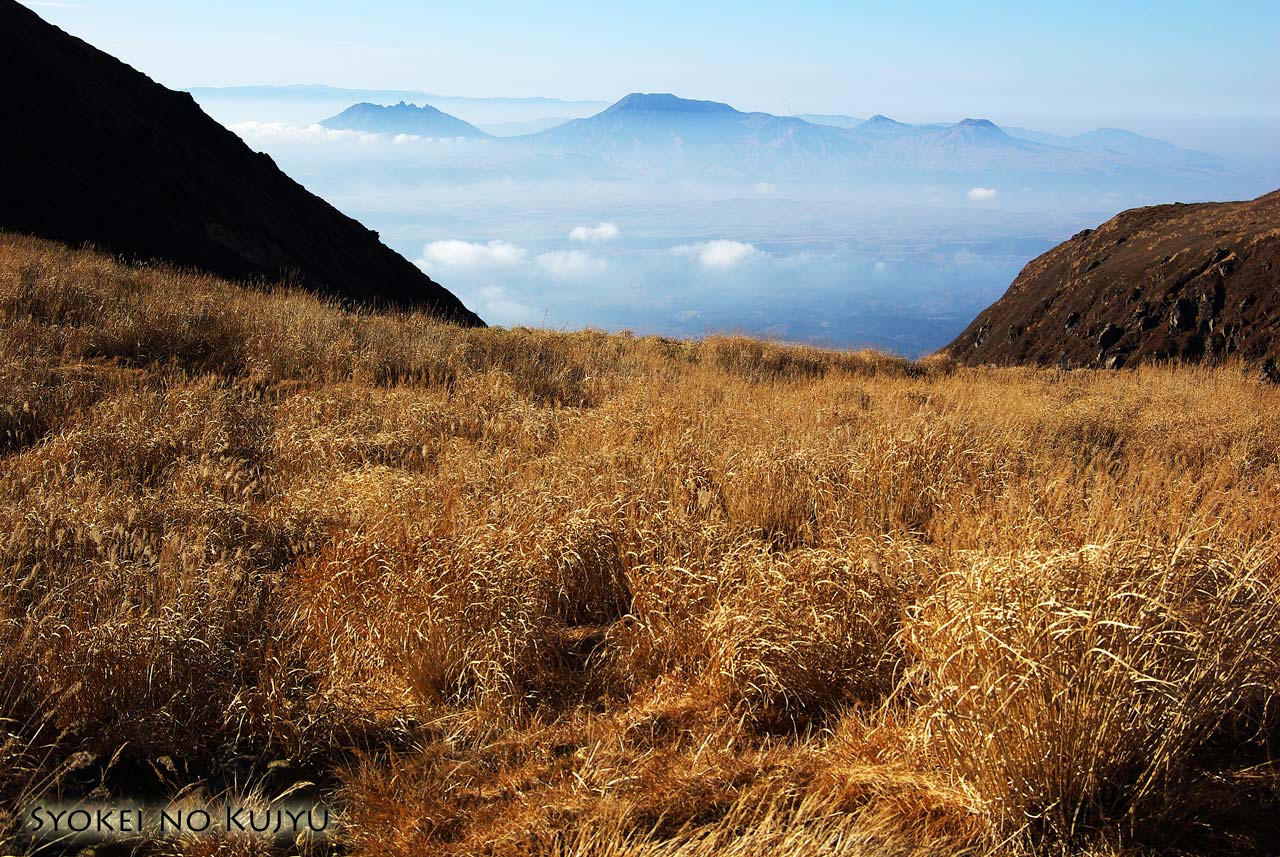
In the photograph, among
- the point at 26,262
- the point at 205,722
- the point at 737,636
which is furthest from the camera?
the point at 26,262

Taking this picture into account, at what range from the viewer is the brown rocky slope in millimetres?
14141

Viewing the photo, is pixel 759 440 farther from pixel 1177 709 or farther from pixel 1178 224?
pixel 1178 224

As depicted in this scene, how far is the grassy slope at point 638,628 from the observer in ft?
8.54

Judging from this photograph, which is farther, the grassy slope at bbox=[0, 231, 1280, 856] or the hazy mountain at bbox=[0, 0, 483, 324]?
the hazy mountain at bbox=[0, 0, 483, 324]

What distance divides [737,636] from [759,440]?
3100 mm

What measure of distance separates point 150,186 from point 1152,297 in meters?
20.6

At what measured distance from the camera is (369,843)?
259 cm

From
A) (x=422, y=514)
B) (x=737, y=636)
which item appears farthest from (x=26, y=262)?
(x=737, y=636)

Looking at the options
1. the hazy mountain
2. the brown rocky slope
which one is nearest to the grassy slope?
the brown rocky slope

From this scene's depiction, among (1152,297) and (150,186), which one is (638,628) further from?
(150,186)

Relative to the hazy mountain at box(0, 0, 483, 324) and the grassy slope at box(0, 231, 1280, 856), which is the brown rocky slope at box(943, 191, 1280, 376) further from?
the hazy mountain at box(0, 0, 483, 324)

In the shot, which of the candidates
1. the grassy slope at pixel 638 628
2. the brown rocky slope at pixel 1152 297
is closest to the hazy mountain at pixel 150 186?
the grassy slope at pixel 638 628

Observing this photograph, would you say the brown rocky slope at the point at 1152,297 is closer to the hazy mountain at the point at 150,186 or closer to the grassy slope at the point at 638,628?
the grassy slope at the point at 638,628

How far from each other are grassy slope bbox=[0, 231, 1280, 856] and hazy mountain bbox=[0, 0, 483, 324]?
1012 centimetres
